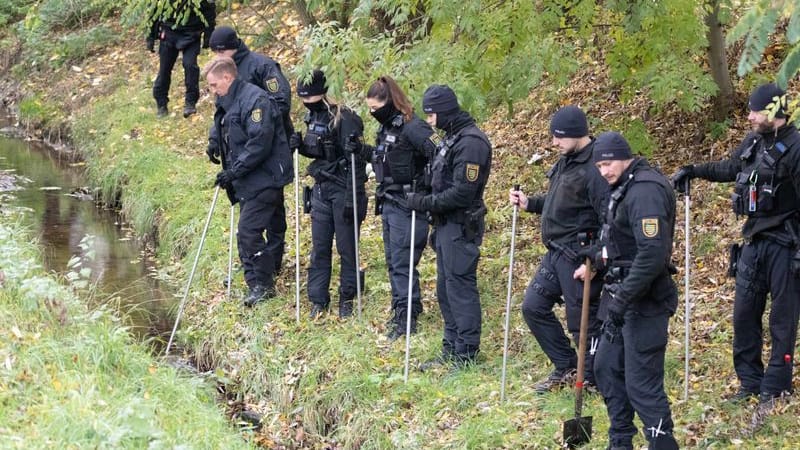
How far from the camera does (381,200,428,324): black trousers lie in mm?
8437

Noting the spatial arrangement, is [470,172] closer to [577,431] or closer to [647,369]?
[577,431]

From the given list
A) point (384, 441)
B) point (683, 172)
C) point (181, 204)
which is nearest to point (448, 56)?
point (683, 172)

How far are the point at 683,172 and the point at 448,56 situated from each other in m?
2.29

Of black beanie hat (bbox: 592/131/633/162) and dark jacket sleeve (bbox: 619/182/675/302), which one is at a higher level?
black beanie hat (bbox: 592/131/633/162)

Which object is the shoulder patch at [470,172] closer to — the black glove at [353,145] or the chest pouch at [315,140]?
the black glove at [353,145]

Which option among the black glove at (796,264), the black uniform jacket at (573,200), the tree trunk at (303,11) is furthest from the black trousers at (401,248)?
the tree trunk at (303,11)

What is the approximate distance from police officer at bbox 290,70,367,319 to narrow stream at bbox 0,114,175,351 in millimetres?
1647

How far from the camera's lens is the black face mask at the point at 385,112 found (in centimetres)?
811

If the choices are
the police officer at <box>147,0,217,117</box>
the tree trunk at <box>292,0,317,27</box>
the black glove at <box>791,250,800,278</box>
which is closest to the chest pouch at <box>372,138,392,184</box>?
the black glove at <box>791,250,800,278</box>

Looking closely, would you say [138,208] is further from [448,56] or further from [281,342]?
[448,56]

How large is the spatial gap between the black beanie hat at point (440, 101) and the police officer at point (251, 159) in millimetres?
2056

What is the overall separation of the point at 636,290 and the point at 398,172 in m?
2.81

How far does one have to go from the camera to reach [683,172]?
7.12 m

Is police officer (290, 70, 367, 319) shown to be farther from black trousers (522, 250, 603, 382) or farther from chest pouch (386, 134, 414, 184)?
black trousers (522, 250, 603, 382)
